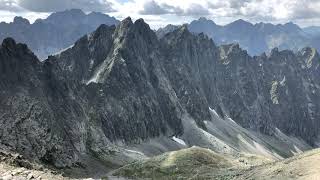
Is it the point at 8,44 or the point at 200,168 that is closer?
the point at 200,168

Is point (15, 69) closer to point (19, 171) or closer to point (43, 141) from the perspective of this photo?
point (43, 141)

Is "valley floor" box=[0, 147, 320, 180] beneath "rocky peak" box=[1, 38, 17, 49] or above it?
beneath

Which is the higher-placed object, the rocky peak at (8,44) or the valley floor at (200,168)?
the rocky peak at (8,44)

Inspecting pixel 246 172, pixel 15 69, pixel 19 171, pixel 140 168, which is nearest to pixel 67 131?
pixel 15 69

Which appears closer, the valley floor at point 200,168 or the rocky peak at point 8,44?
the valley floor at point 200,168

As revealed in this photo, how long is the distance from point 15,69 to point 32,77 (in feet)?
21.7

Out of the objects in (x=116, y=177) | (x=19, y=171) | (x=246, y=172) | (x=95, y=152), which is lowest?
(x=95, y=152)

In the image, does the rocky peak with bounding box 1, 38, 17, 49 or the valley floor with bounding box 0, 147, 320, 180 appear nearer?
the valley floor with bounding box 0, 147, 320, 180

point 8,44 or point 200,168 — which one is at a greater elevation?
point 8,44

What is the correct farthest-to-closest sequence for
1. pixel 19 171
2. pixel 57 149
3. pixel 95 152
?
pixel 95 152 < pixel 57 149 < pixel 19 171

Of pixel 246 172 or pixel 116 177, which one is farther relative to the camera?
pixel 116 177

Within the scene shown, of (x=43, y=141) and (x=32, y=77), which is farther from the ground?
(x=32, y=77)

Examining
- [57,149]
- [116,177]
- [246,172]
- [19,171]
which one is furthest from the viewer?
[57,149]

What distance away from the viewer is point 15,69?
160750mm
